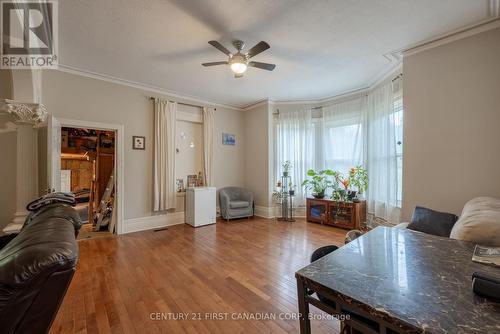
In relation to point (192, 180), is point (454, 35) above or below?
above

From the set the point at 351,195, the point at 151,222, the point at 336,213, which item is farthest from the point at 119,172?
the point at 351,195

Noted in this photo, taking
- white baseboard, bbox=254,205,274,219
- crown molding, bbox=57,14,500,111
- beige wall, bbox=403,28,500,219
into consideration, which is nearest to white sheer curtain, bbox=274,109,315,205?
crown molding, bbox=57,14,500,111

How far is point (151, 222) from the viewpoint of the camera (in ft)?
13.8

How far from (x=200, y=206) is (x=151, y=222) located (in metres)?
1.01

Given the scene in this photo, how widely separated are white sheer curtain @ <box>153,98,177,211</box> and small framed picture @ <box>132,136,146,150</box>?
225 mm

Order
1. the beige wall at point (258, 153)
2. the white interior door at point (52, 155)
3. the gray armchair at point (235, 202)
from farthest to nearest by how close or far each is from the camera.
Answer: the beige wall at point (258, 153)
the gray armchair at point (235, 202)
the white interior door at point (52, 155)

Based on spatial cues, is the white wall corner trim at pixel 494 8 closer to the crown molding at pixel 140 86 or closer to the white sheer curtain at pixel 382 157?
the white sheer curtain at pixel 382 157

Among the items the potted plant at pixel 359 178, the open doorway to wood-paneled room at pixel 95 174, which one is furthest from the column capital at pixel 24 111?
the potted plant at pixel 359 178

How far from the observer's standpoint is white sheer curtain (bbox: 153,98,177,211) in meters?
4.21

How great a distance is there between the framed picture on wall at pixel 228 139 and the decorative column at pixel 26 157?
11.0ft

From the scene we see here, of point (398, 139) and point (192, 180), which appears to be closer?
point (398, 139)

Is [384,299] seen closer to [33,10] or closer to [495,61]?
[495,61]

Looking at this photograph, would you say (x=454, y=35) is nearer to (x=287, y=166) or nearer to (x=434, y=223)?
(x=434, y=223)

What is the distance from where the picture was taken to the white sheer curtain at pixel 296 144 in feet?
16.7
